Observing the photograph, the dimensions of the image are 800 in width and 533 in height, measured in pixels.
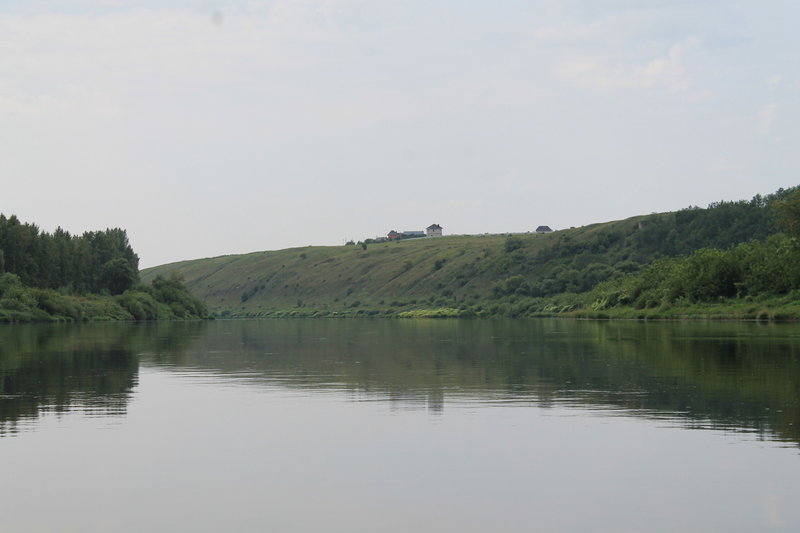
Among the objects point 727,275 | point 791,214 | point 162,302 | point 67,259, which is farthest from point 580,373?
point 162,302

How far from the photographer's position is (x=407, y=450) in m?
16.4

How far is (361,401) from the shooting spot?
23875 millimetres

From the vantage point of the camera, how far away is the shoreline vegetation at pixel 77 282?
11806 centimetres

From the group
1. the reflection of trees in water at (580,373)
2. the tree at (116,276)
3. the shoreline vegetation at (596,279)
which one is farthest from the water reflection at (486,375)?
the tree at (116,276)

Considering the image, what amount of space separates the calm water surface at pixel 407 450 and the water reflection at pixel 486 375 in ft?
0.48

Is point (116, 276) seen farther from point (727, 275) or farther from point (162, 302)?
point (727, 275)

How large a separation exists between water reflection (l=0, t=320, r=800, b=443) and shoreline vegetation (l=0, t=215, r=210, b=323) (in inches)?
2791

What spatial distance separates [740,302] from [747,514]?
81599 mm

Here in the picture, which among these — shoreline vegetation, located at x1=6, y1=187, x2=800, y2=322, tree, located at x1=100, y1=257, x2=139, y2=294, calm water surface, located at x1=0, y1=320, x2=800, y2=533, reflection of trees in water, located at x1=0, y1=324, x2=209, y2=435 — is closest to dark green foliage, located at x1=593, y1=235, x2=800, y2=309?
shoreline vegetation, located at x1=6, y1=187, x2=800, y2=322

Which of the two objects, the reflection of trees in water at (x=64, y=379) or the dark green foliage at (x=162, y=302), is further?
the dark green foliage at (x=162, y=302)

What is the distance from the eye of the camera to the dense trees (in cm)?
12975

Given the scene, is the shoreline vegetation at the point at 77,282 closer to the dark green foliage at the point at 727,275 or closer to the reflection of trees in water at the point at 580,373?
the dark green foliage at the point at 727,275

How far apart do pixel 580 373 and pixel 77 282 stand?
12134cm

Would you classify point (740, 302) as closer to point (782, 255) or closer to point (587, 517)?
point (782, 255)
